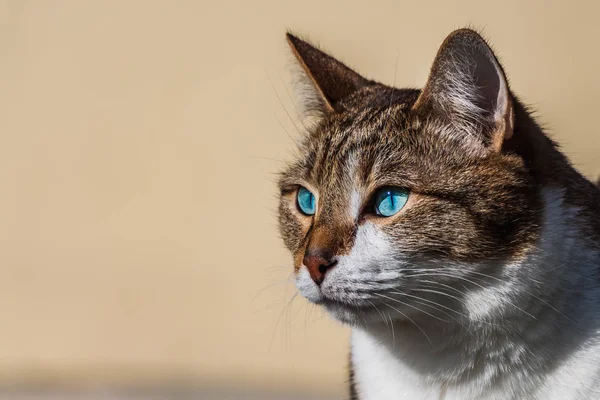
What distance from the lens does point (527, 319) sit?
206 cm

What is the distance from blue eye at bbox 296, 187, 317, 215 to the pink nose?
321mm

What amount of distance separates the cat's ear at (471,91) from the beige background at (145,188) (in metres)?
1.96

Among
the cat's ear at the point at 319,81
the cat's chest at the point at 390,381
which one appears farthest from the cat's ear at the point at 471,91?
the cat's chest at the point at 390,381

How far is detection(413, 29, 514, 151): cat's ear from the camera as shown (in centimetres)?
195

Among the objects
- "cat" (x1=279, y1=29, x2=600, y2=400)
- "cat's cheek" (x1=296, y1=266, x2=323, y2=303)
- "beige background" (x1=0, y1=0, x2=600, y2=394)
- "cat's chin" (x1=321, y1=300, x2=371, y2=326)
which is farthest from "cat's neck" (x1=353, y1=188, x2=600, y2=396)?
"beige background" (x1=0, y1=0, x2=600, y2=394)

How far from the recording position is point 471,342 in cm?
210

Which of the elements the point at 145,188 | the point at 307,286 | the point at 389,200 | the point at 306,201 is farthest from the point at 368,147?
the point at 145,188

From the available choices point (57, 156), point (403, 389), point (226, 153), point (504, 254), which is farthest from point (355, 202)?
point (57, 156)

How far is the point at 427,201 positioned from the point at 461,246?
0.15 metres

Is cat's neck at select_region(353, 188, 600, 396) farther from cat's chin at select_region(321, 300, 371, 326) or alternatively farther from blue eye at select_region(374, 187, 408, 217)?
blue eye at select_region(374, 187, 408, 217)

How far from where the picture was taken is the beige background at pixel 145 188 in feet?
13.6

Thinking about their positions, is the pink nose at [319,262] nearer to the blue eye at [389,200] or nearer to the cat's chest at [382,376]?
the blue eye at [389,200]

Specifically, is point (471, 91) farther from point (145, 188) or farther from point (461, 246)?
point (145, 188)

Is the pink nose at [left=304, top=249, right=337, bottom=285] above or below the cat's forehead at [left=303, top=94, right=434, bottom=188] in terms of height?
below
